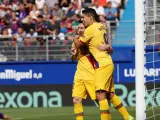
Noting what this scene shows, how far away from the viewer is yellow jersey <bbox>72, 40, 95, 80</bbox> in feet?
35.6

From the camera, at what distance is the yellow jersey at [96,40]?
10.6 m

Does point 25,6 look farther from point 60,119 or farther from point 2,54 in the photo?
point 60,119

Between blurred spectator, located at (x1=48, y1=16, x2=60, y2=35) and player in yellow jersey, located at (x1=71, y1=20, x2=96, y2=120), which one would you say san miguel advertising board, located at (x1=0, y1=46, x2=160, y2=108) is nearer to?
blurred spectator, located at (x1=48, y1=16, x2=60, y2=35)

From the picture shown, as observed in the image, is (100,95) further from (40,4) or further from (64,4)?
(40,4)

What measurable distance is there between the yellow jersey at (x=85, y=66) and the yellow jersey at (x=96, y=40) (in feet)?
0.67

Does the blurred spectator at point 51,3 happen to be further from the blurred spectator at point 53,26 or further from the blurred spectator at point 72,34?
the blurred spectator at point 72,34

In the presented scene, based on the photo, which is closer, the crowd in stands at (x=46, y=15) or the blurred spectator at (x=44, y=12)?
the crowd in stands at (x=46, y=15)

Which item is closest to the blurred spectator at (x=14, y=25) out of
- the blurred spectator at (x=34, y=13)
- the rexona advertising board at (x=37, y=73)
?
the blurred spectator at (x=34, y=13)

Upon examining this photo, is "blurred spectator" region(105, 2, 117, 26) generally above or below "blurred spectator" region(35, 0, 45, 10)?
below

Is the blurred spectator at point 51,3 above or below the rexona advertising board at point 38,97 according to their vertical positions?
above

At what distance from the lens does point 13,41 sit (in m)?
19.3

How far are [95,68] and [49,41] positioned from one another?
340 inches

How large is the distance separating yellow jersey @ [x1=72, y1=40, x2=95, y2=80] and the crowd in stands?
8.44 meters

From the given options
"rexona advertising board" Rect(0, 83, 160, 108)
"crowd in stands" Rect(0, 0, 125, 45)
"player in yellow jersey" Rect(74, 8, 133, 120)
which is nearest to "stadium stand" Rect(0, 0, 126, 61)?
"crowd in stands" Rect(0, 0, 125, 45)
